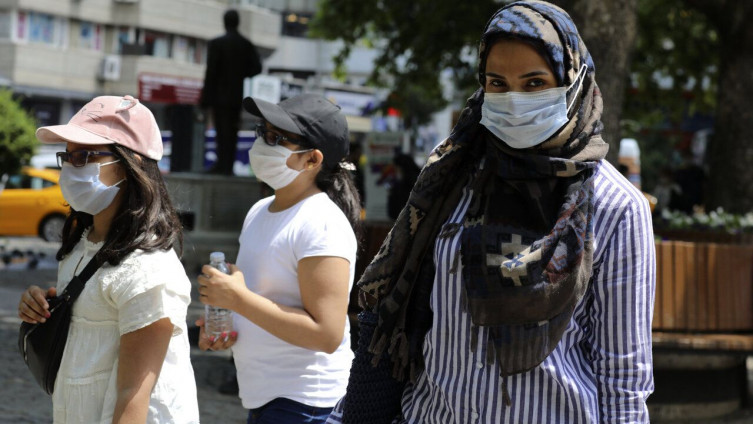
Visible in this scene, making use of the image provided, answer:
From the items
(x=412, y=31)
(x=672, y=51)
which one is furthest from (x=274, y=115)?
(x=672, y=51)

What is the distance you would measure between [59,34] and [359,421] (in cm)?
4805

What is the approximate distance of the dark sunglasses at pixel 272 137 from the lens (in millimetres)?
3639

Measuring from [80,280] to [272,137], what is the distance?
1.00 m

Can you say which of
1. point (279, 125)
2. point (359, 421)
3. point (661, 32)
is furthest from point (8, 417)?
point (661, 32)

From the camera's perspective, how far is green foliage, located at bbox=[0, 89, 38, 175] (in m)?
21.7

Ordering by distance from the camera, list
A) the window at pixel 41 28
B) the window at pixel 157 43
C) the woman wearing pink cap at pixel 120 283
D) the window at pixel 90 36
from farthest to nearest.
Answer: the window at pixel 157 43
the window at pixel 90 36
the window at pixel 41 28
the woman wearing pink cap at pixel 120 283

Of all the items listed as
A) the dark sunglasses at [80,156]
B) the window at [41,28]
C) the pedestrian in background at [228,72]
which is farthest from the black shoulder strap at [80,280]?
the window at [41,28]

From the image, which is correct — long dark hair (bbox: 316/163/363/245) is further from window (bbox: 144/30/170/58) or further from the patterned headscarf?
window (bbox: 144/30/170/58)

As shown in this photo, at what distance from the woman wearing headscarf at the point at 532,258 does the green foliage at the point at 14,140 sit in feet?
67.2

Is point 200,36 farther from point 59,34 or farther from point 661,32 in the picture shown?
point 661,32

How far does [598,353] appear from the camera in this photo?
7.59 feet

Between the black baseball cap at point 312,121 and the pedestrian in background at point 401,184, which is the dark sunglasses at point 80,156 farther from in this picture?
the pedestrian in background at point 401,184

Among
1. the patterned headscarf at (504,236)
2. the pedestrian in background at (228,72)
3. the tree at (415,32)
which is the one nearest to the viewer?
the patterned headscarf at (504,236)

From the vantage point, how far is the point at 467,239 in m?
2.28
